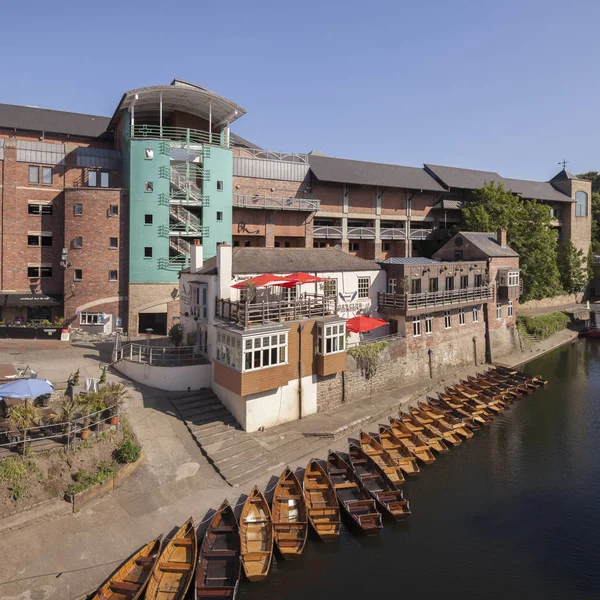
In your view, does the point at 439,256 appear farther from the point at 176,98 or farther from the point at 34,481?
the point at 34,481

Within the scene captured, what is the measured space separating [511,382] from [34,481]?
100 ft

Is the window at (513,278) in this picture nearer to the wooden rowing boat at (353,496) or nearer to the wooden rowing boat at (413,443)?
the wooden rowing boat at (413,443)

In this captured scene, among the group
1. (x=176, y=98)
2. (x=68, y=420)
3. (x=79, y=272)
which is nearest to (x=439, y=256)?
(x=176, y=98)

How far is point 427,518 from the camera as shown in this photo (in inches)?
742

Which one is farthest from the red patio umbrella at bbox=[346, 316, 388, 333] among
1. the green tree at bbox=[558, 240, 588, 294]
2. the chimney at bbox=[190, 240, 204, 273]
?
the green tree at bbox=[558, 240, 588, 294]

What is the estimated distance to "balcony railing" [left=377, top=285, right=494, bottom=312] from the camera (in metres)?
32.8

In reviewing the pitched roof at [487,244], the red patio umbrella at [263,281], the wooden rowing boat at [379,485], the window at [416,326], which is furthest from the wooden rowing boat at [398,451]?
the pitched roof at [487,244]

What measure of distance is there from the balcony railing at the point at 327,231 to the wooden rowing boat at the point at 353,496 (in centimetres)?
3063

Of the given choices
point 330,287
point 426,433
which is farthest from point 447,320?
point 426,433

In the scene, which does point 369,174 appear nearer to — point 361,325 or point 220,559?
point 361,325

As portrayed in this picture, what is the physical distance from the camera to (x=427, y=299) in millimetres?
33969

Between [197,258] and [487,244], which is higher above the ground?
[487,244]

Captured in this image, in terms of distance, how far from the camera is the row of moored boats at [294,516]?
13938 millimetres

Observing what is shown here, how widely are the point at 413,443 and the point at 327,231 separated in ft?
96.2
